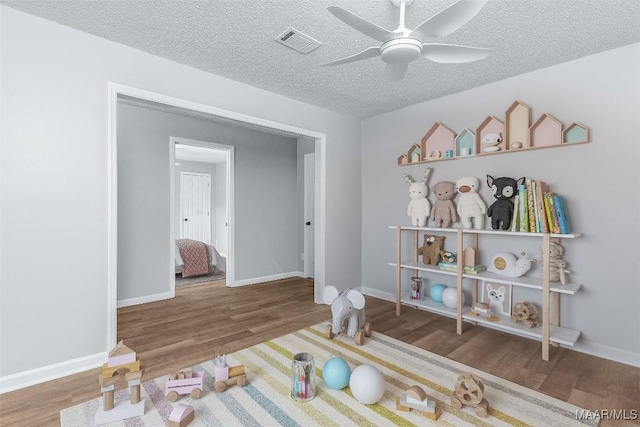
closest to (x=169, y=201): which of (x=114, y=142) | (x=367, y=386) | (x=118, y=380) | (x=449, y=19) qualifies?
(x=114, y=142)

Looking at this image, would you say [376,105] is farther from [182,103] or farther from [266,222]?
[266,222]

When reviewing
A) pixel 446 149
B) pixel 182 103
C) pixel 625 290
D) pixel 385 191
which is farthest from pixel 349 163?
pixel 625 290

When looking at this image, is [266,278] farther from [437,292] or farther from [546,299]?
[546,299]

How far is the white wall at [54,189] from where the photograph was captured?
2.00m

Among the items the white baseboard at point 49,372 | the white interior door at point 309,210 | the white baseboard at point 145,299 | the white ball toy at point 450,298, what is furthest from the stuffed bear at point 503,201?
the white baseboard at point 145,299

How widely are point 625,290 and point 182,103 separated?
376 centimetres

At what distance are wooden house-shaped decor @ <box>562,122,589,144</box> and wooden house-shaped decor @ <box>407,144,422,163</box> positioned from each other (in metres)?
1.30

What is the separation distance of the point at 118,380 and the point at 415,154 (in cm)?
329

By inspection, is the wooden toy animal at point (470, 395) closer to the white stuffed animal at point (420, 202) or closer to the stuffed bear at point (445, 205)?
the stuffed bear at point (445, 205)

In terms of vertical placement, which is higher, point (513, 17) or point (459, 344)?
point (513, 17)

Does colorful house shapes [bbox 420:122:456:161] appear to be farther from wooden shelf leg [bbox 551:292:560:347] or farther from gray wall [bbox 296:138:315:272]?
gray wall [bbox 296:138:315:272]

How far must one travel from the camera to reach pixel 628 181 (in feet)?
7.83

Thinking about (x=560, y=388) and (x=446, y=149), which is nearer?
(x=560, y=388)

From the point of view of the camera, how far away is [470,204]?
3105 millimetres
